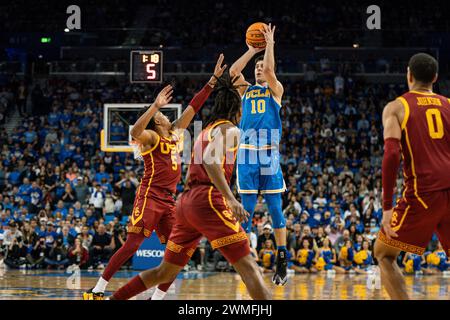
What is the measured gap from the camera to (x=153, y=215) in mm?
8453

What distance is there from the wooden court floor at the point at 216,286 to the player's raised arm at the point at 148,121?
249 centimetres

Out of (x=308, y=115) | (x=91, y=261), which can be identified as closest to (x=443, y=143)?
(x=91, y=261)

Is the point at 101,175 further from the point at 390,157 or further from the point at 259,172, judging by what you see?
the point at 390,157

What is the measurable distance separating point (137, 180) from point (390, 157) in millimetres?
13746

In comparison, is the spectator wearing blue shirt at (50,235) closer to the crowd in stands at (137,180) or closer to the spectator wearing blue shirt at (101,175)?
the crowd in stands at (137,180)

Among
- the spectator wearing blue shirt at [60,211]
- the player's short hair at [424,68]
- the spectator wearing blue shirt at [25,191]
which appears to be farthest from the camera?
the spectator wearing blue shirt at [25,191]

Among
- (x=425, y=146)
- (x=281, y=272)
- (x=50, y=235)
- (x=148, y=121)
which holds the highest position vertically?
(x=148, y=121)

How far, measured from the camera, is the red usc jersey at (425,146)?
5.78 metres

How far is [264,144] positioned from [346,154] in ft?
45.9

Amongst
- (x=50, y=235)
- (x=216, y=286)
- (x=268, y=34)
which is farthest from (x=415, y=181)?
(x=50, y=235)

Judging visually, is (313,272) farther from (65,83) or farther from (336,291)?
(65,83)

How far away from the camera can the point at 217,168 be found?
6.11m

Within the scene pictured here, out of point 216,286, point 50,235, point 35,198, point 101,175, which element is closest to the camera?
point 216,286

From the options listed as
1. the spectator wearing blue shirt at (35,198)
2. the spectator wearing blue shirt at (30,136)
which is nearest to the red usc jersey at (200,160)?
the spectator wearing blue shirt at (35,198)
